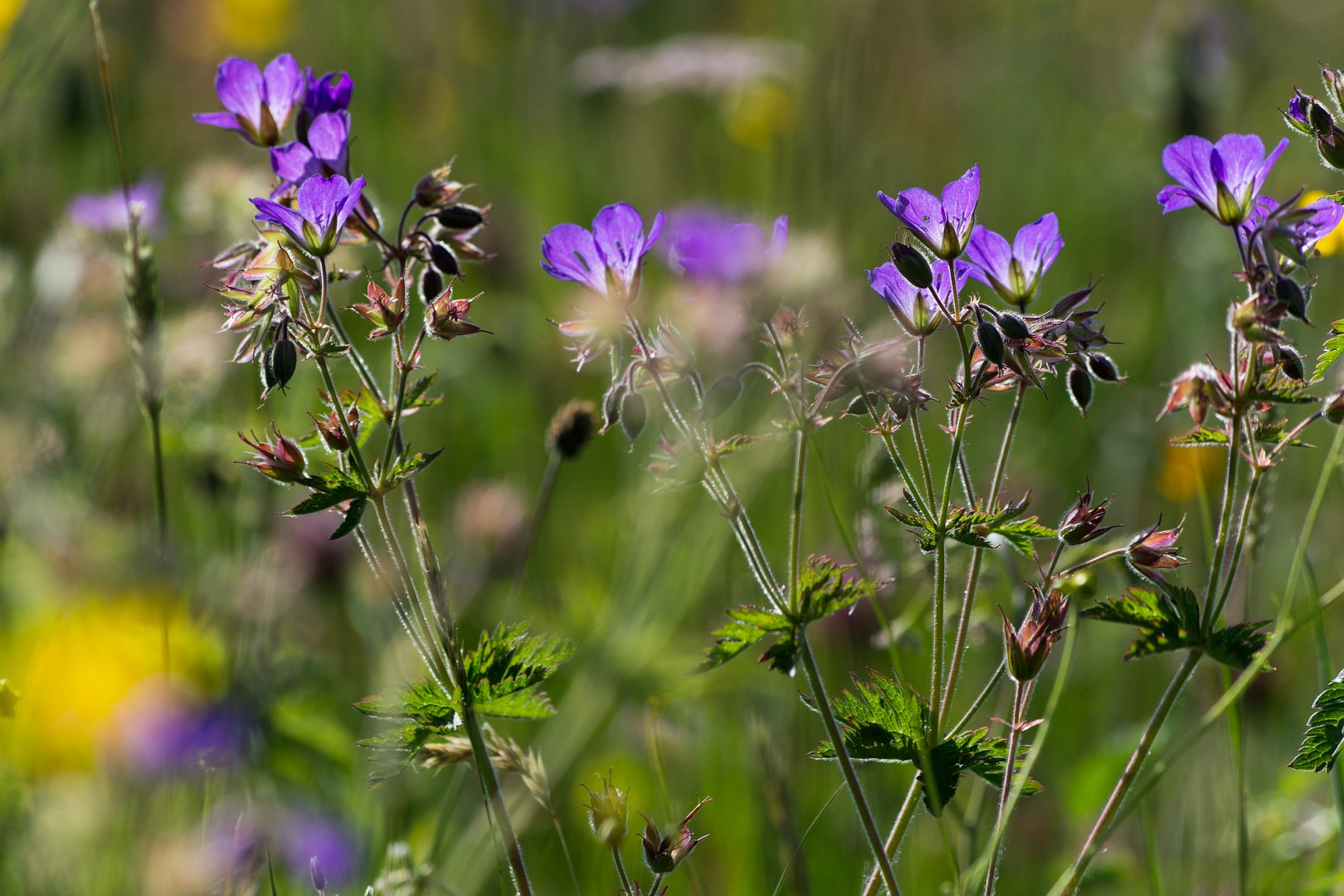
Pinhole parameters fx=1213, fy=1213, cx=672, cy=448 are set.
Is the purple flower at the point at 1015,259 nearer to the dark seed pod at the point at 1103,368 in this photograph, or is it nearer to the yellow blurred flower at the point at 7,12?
the dark seed pod at the point at 1103,368

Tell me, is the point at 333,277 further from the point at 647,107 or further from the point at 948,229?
the point at 647,107

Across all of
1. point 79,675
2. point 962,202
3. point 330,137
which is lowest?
point 79,675

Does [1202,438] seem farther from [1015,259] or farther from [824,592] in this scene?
[824,592]

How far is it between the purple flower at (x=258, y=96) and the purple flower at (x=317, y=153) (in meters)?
0.10

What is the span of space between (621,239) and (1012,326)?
478 millimetres

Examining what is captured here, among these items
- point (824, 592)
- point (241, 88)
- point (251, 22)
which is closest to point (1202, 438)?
point (824, 592)

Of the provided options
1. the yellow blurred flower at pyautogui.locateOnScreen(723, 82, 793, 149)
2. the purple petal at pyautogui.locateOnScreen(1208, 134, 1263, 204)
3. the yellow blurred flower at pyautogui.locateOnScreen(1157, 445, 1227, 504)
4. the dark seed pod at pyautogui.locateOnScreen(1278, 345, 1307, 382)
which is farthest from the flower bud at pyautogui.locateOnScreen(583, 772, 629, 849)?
the yellow blurred flower at pyautogui.locateOnScreen(723, 82, 793, 149)

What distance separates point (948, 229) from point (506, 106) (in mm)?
5265

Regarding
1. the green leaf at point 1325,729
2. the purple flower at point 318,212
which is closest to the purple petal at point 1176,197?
the green leaf at point 1325,729

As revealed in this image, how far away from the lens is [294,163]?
1536 millimetres

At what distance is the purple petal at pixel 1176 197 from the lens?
4.76 ft

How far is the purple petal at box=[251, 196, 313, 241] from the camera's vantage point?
1.33 metres

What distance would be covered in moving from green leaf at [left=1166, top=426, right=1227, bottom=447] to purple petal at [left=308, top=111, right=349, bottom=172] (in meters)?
1.07

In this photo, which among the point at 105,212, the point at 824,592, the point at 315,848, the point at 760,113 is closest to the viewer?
the point at 824,592
